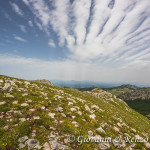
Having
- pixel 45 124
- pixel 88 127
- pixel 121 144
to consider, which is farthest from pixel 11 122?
pixel 121 144

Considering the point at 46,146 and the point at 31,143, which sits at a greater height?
the point at 31,143

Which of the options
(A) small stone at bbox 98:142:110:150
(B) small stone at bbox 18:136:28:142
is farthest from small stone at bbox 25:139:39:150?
(A) small stone at bbox 98:142:110:150

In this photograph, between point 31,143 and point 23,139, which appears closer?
point 31,143

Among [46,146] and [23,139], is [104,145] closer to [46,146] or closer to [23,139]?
[46,146]

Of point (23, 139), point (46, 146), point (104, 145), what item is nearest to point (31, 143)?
point (23, 139)

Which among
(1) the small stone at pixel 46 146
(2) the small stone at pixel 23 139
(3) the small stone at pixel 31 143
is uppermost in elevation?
(2) the small stone at pixel 23 139

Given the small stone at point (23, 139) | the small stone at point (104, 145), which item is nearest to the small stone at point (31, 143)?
the small stone at point (23, 139)

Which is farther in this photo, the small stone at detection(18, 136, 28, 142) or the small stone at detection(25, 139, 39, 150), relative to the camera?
the small stone at detection(18, 136, 28, 142)

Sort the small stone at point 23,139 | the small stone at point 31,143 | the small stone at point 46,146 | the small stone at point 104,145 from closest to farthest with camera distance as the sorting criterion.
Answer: the small stone at point 31,143 → the small stone at point 46,146 → the small stone at point 23,139 → the small stone at point 104,145

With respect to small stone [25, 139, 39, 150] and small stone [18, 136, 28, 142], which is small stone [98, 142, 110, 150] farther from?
small stone [18, 136, 28, 142]

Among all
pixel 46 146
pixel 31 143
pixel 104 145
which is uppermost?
pixel 31 143

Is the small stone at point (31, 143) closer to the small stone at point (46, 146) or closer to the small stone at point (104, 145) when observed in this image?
the small stone at point (46, 146)

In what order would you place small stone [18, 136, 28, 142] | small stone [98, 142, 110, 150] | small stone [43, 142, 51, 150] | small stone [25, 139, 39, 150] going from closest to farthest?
small stone [25, 139, 39, 150] → small stone [43, 142, 51, 150] → small stone [18, 136, 28, 142] → small stone [98, 142, 110, 150]

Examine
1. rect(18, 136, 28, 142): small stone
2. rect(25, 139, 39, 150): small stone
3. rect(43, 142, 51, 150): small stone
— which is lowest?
rect(43, 142, 51, 150): small stone
